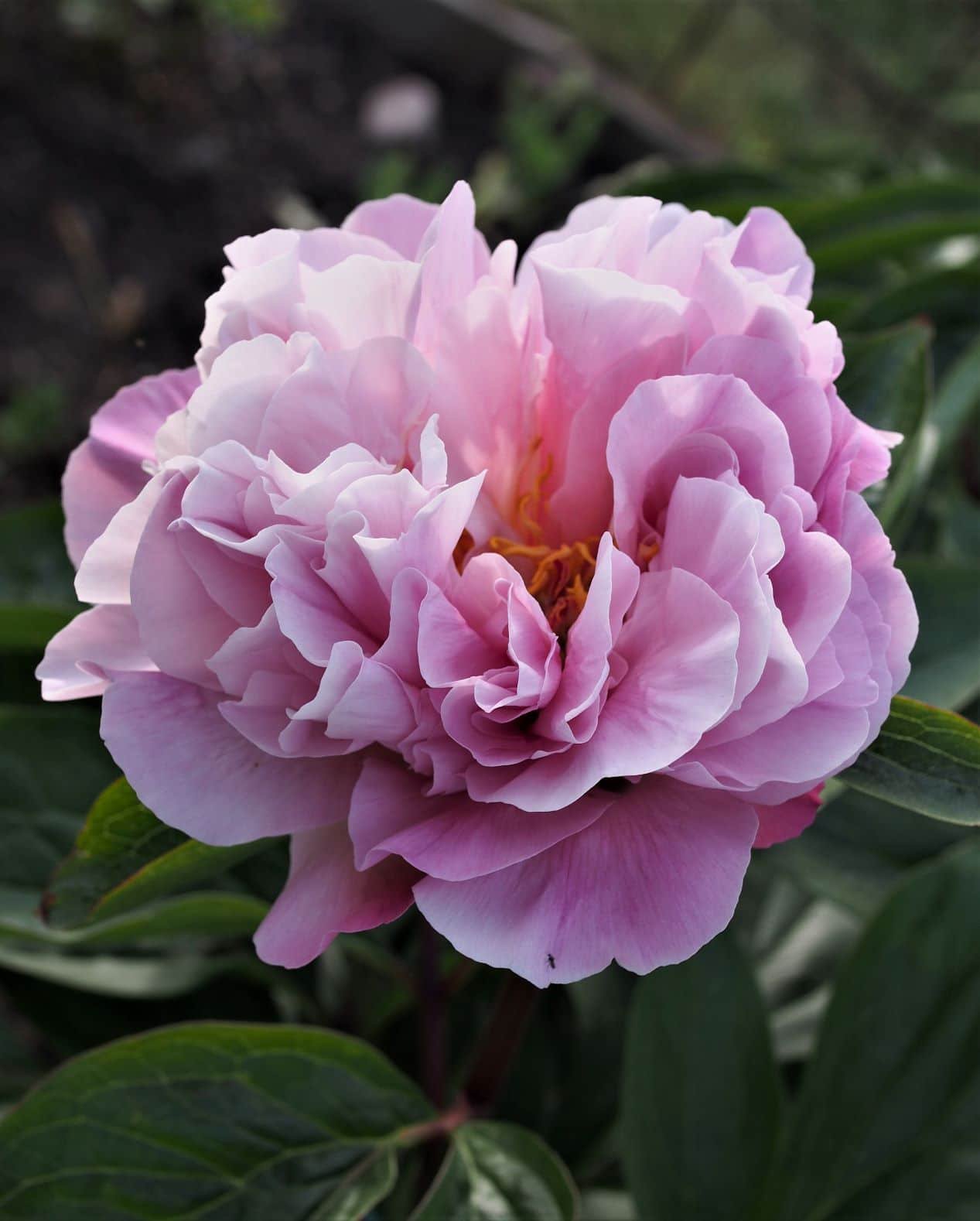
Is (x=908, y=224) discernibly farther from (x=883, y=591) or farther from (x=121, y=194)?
(x=121, y=194)

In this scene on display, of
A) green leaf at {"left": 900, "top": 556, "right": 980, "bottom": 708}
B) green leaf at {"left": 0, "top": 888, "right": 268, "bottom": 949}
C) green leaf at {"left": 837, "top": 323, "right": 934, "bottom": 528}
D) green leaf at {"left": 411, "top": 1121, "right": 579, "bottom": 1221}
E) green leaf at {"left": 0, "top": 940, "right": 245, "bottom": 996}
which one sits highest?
green leaf at {"left": 837, "top": 323, "right": 934, "bottom": 528}

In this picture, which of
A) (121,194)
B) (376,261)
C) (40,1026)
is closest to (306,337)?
(376,261)

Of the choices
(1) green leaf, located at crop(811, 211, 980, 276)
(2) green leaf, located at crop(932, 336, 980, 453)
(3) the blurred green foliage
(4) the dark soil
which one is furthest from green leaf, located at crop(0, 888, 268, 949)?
(3) the blurred green foliage

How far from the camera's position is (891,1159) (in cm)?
69

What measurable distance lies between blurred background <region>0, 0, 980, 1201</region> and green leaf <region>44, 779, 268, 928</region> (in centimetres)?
12

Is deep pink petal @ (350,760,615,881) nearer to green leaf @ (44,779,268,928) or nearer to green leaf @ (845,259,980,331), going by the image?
green leaf @ (44,779,268,928)

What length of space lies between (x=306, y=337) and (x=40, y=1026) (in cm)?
61

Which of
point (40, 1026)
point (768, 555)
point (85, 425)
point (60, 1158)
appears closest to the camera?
point (768, 555)

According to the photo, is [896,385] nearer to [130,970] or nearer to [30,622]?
[30,622]

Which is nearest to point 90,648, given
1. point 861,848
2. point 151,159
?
point 861,848

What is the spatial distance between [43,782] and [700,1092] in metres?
0.40

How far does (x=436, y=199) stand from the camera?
5.60ft

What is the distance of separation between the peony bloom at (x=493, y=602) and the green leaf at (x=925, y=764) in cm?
3

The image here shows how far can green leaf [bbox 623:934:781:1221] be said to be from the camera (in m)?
0.65
